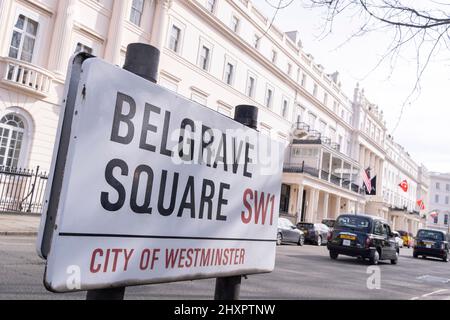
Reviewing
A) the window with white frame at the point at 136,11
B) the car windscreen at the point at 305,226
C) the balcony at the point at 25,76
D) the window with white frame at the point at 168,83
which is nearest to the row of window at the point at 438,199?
the car windscreen at the point at 305,226

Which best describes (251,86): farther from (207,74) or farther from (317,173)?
(317,173)

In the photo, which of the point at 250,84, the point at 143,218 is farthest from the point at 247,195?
the point at 250,84

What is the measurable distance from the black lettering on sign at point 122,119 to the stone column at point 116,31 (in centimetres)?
1961

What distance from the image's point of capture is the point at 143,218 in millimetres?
1362

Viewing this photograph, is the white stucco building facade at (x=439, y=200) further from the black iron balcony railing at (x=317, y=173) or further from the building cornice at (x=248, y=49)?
the building cornice at (x=248, y=49)

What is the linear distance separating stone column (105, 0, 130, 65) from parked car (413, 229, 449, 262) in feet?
65.3

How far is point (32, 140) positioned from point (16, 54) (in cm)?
370

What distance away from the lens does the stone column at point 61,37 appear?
17.4 m

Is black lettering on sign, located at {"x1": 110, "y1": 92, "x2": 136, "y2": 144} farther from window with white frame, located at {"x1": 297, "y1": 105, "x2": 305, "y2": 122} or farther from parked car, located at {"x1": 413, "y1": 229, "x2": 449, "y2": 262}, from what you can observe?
window with white frame, located at {"x1": 297, "y1": 105, "x2": 305, "y2": 122}

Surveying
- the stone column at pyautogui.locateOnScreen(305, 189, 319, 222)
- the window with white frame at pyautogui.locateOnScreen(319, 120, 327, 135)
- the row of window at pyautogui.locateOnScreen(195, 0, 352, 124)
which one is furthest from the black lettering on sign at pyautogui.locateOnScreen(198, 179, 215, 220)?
the window with white frame at pyautogui.locateOnScreen(319, 120, 327, 135)

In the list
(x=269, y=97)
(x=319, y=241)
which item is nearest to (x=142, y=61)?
(x=319, y=241)

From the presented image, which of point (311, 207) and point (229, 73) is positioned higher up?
point (229, 73)

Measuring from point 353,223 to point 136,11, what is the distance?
16141 millimetres

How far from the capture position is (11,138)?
1639 cm
